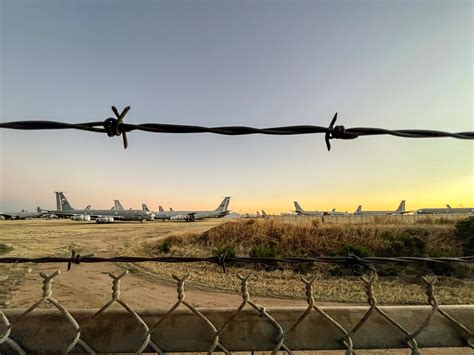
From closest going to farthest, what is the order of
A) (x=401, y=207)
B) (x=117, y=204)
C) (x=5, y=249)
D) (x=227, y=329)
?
(x=227, y=329) < (x=5, y=249) < (x=401, y=207) < (x=117, y=204)

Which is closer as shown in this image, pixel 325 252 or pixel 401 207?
pixel 325 252

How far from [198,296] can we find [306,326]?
7517 mm

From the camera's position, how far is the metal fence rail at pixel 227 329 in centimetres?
99

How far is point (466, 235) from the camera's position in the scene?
577 inches

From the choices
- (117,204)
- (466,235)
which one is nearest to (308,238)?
(466,235)

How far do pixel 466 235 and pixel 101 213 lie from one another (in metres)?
65.3

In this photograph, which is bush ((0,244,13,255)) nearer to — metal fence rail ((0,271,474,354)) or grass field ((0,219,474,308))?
grass field ((0,219,474,308))

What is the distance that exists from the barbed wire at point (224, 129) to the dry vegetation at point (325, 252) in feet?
15.5

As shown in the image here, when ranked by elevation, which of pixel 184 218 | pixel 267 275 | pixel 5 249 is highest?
pixel 5 249

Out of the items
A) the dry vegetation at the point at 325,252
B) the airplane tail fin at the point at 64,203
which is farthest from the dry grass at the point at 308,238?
the airplane tail fin at the point at 64,203

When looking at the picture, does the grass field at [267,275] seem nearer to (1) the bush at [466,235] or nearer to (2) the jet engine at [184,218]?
(1) the bush at [466,235]

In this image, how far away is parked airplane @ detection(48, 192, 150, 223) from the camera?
2431 inches

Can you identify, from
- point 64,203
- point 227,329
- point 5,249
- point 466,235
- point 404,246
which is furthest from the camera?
point 64,203

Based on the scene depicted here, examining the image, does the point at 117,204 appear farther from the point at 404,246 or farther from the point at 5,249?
the point at 404,246
